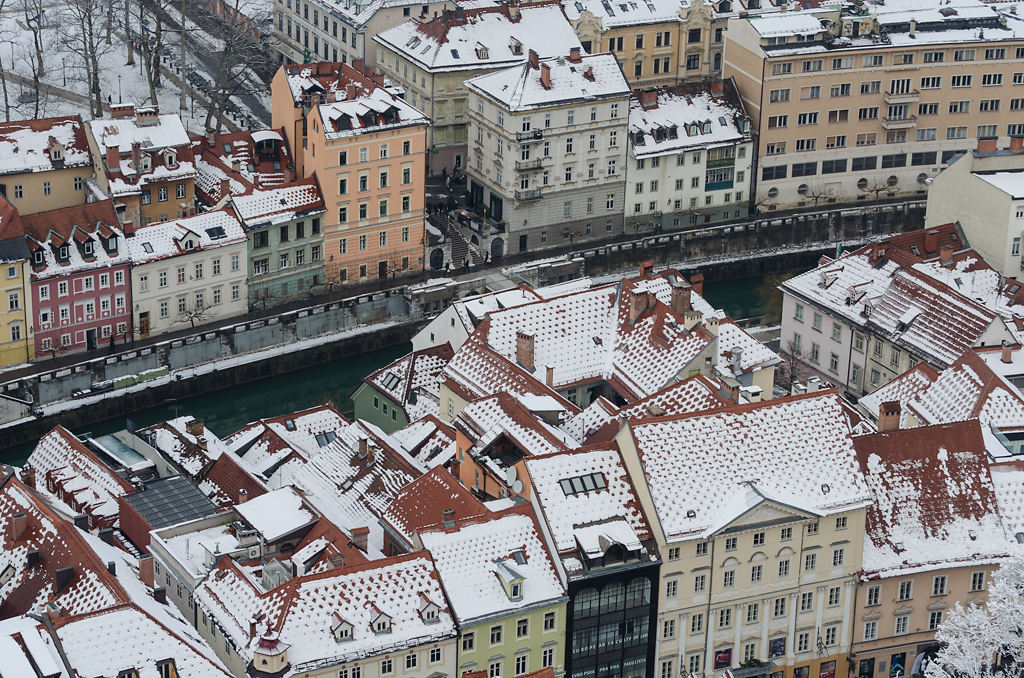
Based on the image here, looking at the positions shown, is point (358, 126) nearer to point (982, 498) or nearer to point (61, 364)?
point (61, 364)

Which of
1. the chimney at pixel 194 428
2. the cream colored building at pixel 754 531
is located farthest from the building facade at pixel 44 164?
the cream colored building at pixel 754 531

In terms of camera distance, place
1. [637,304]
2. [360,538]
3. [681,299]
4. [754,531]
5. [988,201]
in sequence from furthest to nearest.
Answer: [988,201]
[681,299]
[637,304]
[360,538]
[754,531]

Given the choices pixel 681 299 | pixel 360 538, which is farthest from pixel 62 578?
pixel 681 299

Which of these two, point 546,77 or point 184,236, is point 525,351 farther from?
point 546,77

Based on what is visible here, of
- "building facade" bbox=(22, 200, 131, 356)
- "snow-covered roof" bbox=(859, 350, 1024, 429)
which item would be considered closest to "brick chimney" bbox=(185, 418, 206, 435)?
"building facade" bbox=(22, 200, 131, 356)

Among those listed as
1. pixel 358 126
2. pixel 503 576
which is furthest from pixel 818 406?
pixel 358 126

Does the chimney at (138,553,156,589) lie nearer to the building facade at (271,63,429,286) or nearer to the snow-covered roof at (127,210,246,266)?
the snow-covered roof at (127,210,246,266)
